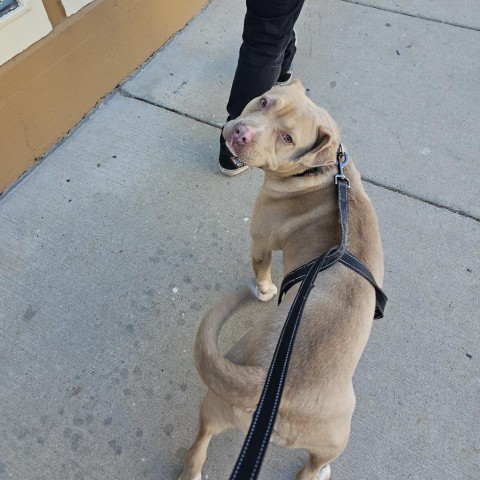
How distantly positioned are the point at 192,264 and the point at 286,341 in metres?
1.48

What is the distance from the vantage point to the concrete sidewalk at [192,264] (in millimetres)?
2150

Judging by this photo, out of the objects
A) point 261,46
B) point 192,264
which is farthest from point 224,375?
point 261,46

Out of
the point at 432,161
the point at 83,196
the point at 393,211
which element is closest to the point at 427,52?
the point at 432,161

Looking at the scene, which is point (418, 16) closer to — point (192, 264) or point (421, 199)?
point (421, 199)

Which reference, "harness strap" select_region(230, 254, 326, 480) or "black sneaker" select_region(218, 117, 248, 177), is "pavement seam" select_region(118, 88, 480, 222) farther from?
"harness strap" select_region(230, 254, 326, 480)

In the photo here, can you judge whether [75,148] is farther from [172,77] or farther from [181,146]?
→ [172,77]

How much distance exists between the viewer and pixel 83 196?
3.07m

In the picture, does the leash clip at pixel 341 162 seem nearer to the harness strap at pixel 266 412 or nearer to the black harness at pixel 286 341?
the black harness at pixel 286 341

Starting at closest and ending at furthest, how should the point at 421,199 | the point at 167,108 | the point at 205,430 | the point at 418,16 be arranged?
1. the point at 205,430
2. the point at 421,199
3. the point at 167,108
4. the point at 418,16

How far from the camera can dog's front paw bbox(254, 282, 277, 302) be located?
8.29 ft

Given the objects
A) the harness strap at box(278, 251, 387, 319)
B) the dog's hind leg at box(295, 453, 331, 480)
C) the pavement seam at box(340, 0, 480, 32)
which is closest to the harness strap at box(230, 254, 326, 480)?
the harness strap at box(278, 251, 387, 319)

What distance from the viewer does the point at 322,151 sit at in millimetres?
2035

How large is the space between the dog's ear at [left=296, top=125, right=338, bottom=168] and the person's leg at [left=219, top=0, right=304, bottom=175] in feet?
3.20

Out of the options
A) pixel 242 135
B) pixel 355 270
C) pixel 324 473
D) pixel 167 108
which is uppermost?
pixel 242 135
